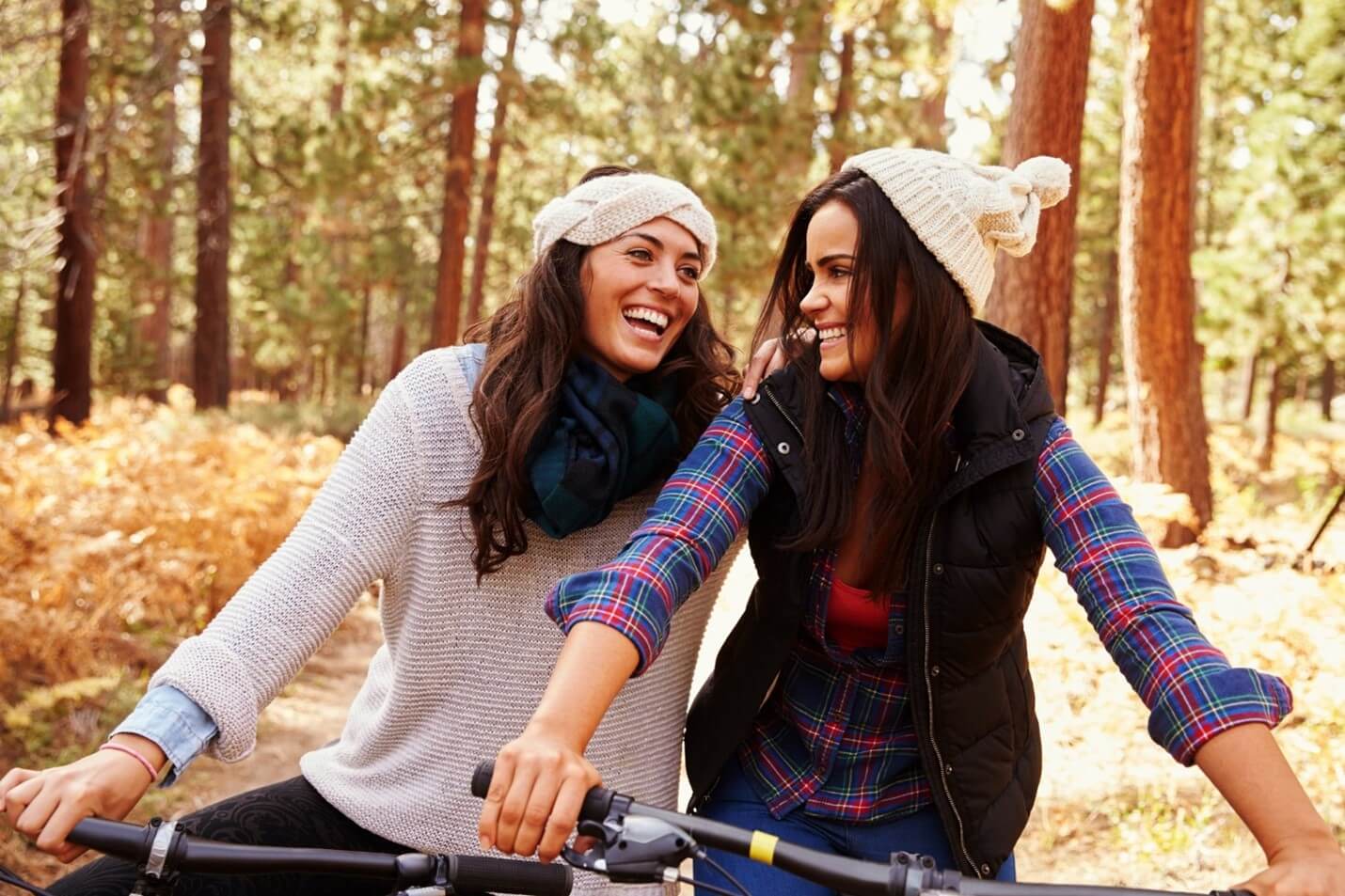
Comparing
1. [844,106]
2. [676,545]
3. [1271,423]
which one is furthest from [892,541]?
[1271,423]

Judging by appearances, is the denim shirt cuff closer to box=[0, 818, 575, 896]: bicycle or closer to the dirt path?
box=[0, 818, 575, 896]: bicycle

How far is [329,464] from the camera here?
36.7 feet

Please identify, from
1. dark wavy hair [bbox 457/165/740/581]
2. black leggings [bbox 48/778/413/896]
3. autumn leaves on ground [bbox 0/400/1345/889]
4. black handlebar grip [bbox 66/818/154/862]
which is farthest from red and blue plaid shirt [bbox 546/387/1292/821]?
autumn leaves on ground [bbox 0/400/1345/889]

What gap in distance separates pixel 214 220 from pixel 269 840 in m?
17.3

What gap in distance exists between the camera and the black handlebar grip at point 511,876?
1.77 meters

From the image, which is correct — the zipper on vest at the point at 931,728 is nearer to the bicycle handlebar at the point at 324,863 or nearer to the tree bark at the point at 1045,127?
the bicycle handlebar at the point at 324,863

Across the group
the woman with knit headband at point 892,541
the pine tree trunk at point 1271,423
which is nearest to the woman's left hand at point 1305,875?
the woman with knit headband at point 892,541

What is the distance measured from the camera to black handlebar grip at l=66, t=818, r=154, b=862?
180 cm

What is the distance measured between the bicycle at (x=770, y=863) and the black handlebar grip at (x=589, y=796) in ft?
0.15

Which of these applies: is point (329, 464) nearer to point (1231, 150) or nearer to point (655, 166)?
point (655, 166)

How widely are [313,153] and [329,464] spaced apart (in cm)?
874

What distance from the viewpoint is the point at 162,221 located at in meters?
27.3

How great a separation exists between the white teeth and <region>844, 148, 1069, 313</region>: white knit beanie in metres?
0.65

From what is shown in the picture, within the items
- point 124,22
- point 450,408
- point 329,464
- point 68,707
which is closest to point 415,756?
point 450,408
